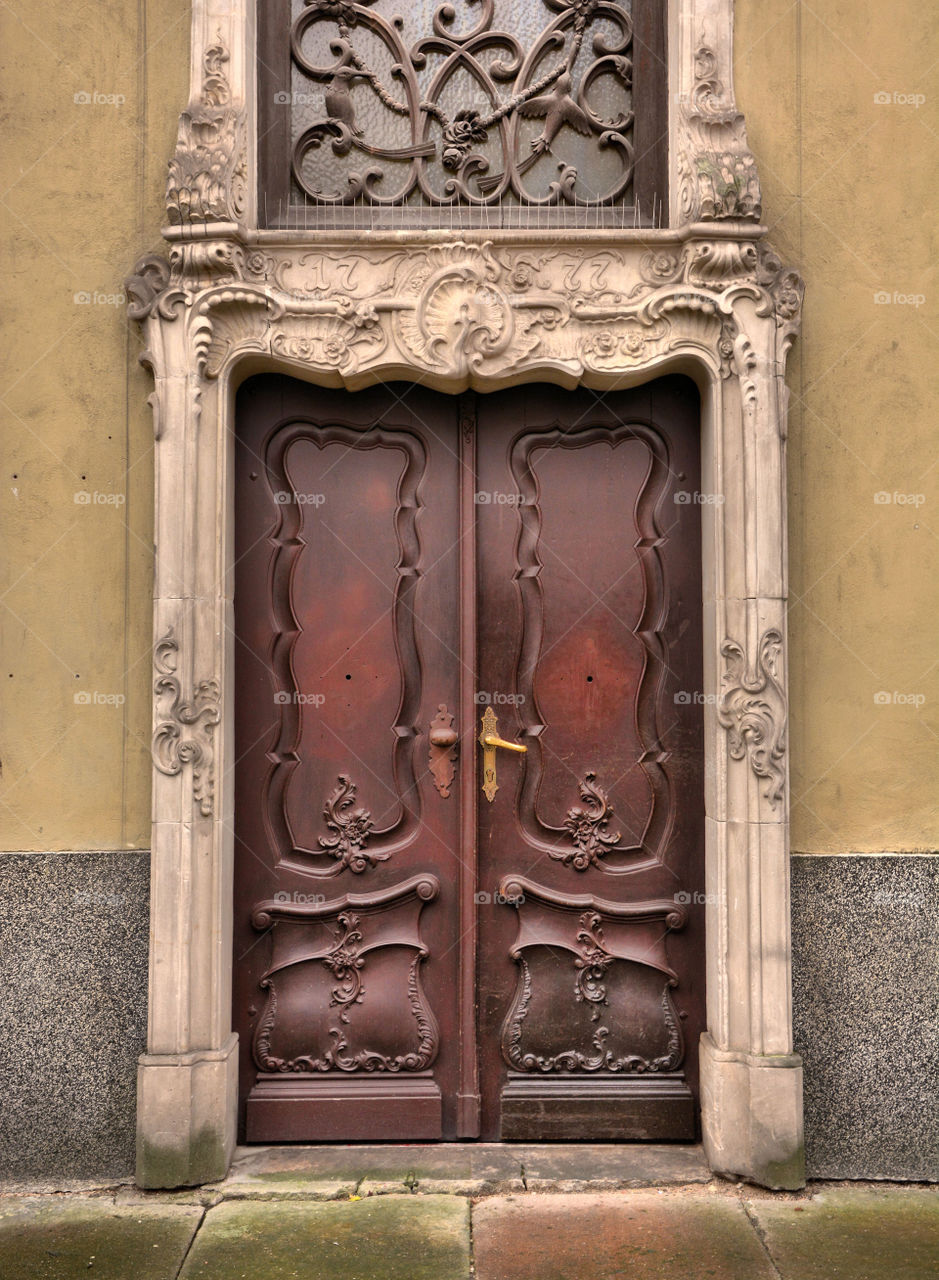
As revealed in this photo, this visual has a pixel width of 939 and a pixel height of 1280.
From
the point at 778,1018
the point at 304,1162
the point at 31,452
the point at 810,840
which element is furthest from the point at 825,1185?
the point at 31,452

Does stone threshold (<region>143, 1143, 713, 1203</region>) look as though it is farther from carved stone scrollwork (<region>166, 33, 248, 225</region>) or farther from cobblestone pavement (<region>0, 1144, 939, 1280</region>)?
carved stone scrollwork (<region>166, 33, 248, 225</region>)

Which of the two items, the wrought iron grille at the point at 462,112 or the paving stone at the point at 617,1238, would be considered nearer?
the paving stone at the point at 617,1238

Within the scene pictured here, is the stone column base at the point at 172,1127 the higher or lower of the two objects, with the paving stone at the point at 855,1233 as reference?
higher

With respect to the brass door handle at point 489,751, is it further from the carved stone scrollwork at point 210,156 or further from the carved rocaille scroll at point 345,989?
the carved stone scrollwork at point 210,156

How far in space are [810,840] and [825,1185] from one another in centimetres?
127

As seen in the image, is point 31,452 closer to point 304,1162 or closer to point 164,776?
point 164,776

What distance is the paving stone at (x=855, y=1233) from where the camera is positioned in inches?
142

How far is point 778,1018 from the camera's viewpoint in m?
4.18

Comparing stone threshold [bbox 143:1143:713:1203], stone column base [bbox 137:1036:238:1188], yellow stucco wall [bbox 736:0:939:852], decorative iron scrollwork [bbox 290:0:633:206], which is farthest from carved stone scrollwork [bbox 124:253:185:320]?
stone threshold [bbox 143:1143:713:1203]

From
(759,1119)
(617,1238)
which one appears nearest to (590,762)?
(759,1119)

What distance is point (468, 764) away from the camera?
4.51 m

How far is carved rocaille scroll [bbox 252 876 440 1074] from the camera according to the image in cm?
447

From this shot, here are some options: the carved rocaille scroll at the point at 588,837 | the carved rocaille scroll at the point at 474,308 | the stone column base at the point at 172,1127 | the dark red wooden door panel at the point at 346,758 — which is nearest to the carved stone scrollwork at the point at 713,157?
the carved rocaille scroll at the point at 474,308

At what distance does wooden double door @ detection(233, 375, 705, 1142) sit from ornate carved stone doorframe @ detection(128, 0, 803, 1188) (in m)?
0.20
